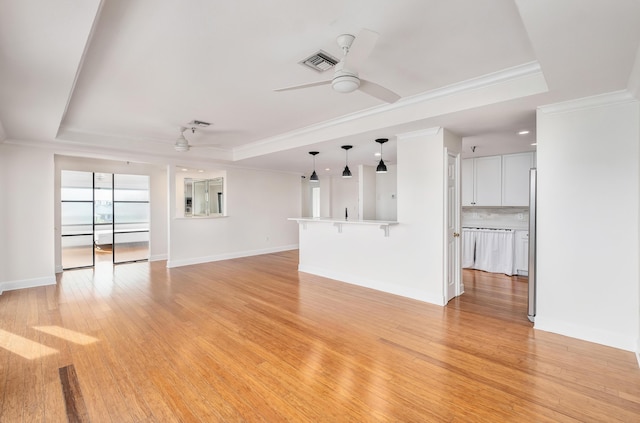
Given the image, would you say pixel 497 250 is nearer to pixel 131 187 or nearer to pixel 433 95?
pixel 433 95

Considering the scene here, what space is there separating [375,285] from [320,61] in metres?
3.44

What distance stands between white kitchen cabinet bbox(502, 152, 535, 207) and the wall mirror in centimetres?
720

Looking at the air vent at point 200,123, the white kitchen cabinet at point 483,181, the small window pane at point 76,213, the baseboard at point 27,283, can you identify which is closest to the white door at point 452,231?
the white kitchen cabinet at point 483,181

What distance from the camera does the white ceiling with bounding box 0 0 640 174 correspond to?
190cm

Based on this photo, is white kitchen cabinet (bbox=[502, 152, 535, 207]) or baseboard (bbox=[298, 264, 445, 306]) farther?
white kitchen cabinet (bbox=[502, 152, 535, 207])

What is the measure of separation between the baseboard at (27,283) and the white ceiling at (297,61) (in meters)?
2.39

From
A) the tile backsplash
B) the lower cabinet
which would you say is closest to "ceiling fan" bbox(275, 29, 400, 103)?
the lower cabinet

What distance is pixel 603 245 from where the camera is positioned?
2.92 metres

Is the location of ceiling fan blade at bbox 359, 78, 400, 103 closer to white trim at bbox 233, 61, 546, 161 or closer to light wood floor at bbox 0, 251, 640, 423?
white trim at bbox 233, 61, 546, 161

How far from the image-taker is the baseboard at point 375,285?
4.15m

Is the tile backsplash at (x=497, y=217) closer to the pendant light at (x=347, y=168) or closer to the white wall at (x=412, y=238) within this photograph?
the pendant light at (x=347, y=168)

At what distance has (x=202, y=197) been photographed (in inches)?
362

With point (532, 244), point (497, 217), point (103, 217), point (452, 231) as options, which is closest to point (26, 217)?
point (103, 217)

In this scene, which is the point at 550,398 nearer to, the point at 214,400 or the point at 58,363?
the point at 214,400
